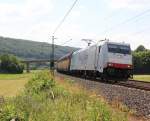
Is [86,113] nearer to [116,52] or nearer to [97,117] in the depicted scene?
[97,117]

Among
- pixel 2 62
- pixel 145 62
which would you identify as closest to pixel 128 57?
pixel 145 62

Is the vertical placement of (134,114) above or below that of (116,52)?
below

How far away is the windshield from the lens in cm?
3716

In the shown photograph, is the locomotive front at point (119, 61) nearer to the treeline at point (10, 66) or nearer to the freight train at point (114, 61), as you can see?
the freight train at point (114, 61)

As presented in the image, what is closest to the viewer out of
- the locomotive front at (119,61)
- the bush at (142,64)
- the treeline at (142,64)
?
the locomotive front at (119,61)

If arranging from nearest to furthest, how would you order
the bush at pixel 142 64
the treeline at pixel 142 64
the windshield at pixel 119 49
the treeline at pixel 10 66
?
1. the windshield at pixel 119 49
2. the treeline at pixel 142 64
3. the bush at pixel 142 64
4. the treeline at pixel 10 66

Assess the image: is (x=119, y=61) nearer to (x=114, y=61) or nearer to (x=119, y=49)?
(x=114, y=61)

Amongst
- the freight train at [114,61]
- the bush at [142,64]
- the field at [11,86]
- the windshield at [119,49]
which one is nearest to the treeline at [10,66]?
the bush at [142,64]

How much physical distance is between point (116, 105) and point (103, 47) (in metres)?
20.9

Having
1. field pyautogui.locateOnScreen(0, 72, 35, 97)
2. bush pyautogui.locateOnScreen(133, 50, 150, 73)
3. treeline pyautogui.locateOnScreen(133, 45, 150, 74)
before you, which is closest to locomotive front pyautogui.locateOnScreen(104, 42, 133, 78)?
field pyautogui.locateOnScreen(0, 72, 35, 97)

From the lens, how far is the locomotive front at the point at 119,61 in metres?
35.9

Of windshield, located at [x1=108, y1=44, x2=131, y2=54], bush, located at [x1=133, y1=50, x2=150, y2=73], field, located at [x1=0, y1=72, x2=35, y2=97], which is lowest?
field, located at [x1=0, y1=72, x2=35, y2=97]

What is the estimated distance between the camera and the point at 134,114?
15336 mm

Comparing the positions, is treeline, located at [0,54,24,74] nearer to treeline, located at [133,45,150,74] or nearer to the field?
treeline, located at [133,45,150,74]
